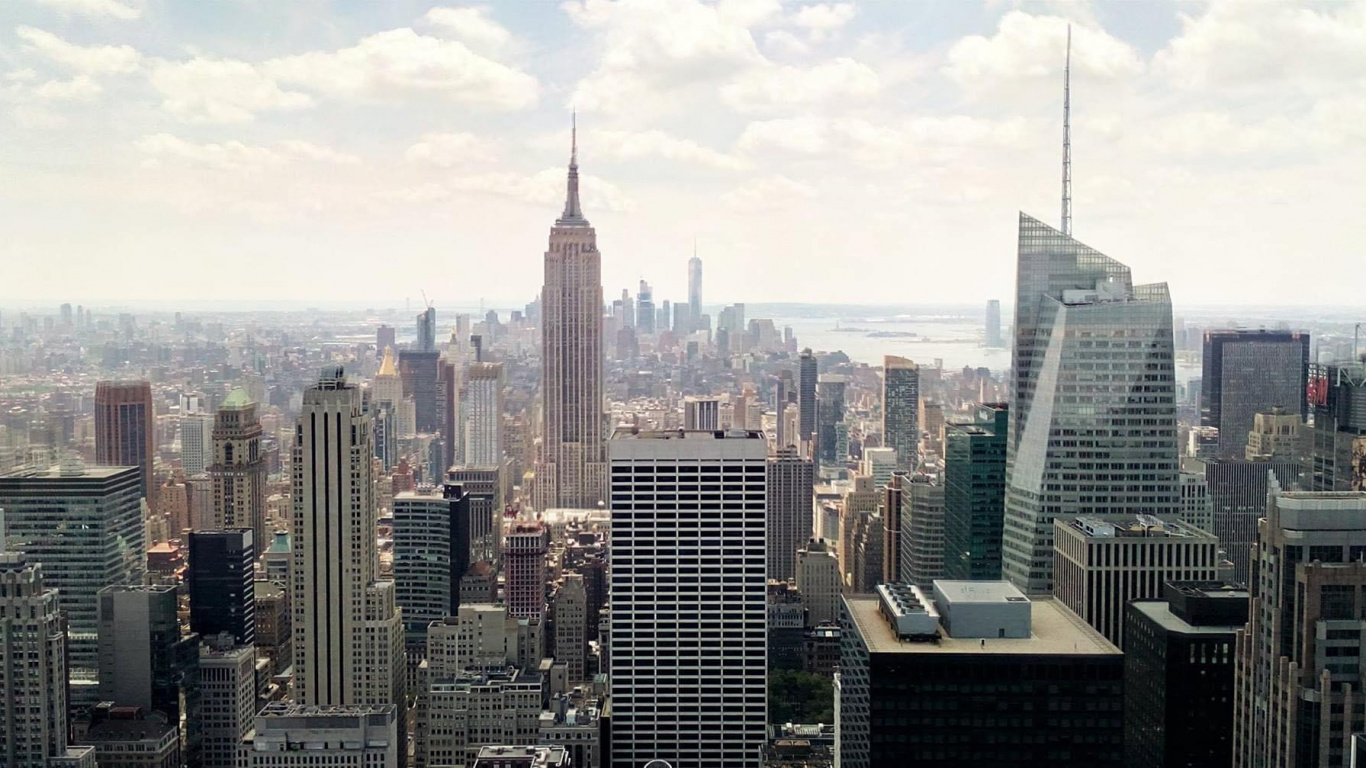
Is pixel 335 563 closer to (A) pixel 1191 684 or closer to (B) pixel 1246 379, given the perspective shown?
(A) pixel 1191 684

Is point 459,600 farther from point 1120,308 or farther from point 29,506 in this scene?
point 1120,308

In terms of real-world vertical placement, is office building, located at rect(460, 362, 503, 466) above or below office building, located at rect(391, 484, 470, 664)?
above

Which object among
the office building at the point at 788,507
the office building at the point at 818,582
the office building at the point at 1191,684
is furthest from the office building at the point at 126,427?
the office building at the point at 1191,684

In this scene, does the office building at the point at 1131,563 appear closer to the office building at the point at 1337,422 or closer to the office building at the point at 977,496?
the office building at the point at 1337,422

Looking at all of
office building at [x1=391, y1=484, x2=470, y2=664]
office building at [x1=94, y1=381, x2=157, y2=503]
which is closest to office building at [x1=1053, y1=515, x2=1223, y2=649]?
office building at [x1=391, y1=484, x2=470, y2=664]

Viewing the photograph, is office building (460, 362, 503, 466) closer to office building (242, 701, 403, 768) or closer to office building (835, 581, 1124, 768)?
office building (242, 701, 403, 768)

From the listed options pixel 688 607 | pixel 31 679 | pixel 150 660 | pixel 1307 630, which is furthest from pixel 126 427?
pixel 1307 630
